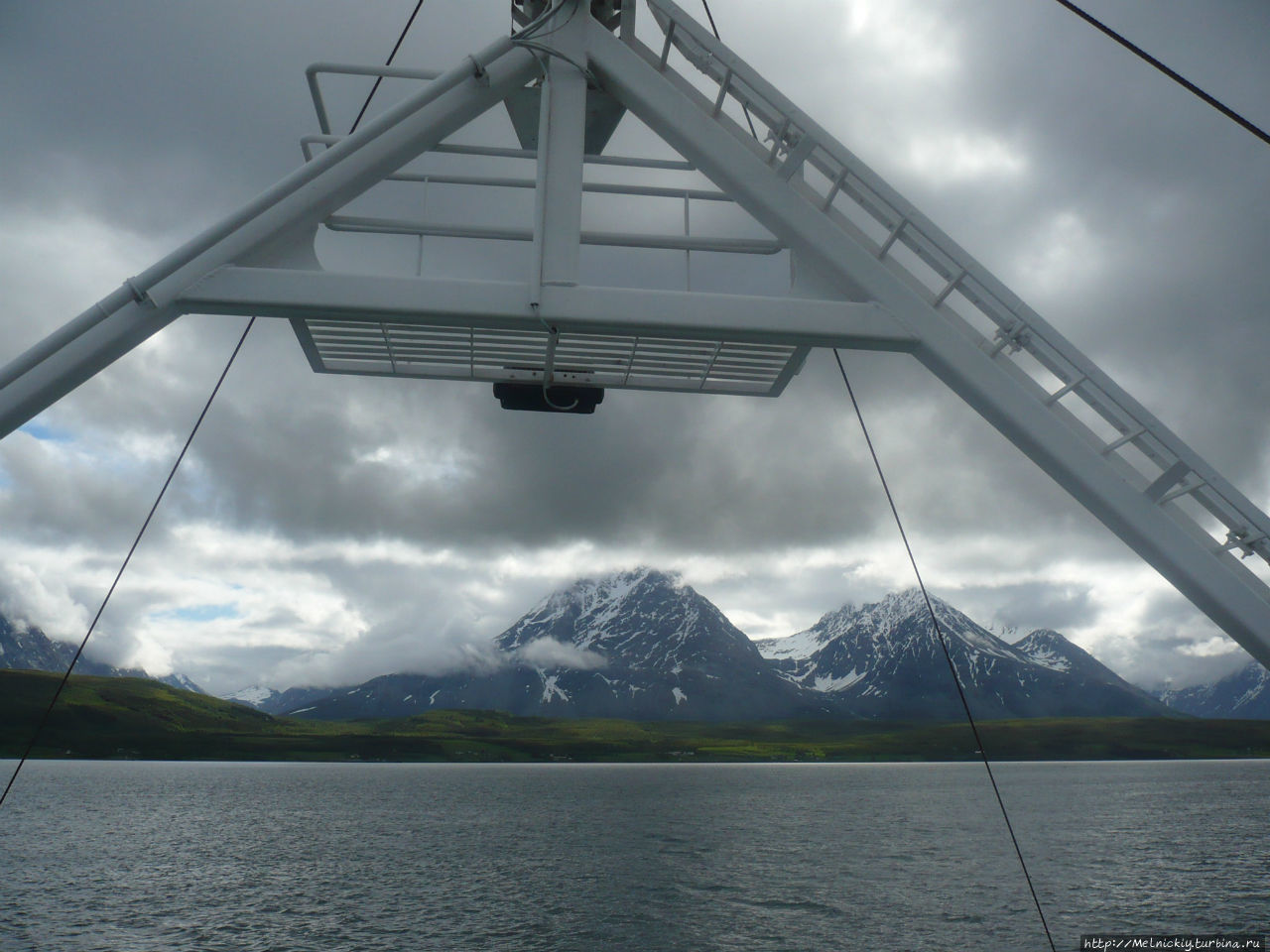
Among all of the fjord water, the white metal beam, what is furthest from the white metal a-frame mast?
the fjord water

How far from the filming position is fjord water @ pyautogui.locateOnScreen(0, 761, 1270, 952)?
1686 inches

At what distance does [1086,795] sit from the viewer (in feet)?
497

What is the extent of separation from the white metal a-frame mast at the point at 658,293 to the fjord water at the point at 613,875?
1518 inches

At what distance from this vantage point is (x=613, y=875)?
204ft

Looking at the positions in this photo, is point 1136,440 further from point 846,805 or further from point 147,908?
point 846,805

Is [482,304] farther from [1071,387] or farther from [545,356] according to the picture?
[1071,387]

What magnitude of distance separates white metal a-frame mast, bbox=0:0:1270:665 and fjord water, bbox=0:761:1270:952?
38.6 m

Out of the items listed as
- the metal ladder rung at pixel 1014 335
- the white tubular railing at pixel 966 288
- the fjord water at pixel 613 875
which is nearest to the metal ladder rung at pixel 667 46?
the white tubular railing at pixel 966 288

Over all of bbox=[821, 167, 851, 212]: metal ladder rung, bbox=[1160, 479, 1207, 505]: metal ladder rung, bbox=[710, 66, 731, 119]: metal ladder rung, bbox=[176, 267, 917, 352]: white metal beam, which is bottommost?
bbox=[1160, 479, 1207, 505]: metal ladder rung

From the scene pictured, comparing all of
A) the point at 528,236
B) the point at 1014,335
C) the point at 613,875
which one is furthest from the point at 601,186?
the point at 613,875

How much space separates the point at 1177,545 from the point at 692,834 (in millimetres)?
91877

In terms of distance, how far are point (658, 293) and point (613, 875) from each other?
62778 millimetres

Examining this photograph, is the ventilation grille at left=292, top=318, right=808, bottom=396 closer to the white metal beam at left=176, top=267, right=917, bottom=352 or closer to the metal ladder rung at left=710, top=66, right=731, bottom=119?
the white metal beam at left=176, top=267, right=917, bottom=352

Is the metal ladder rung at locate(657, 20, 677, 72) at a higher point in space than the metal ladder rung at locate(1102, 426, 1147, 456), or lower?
higher
